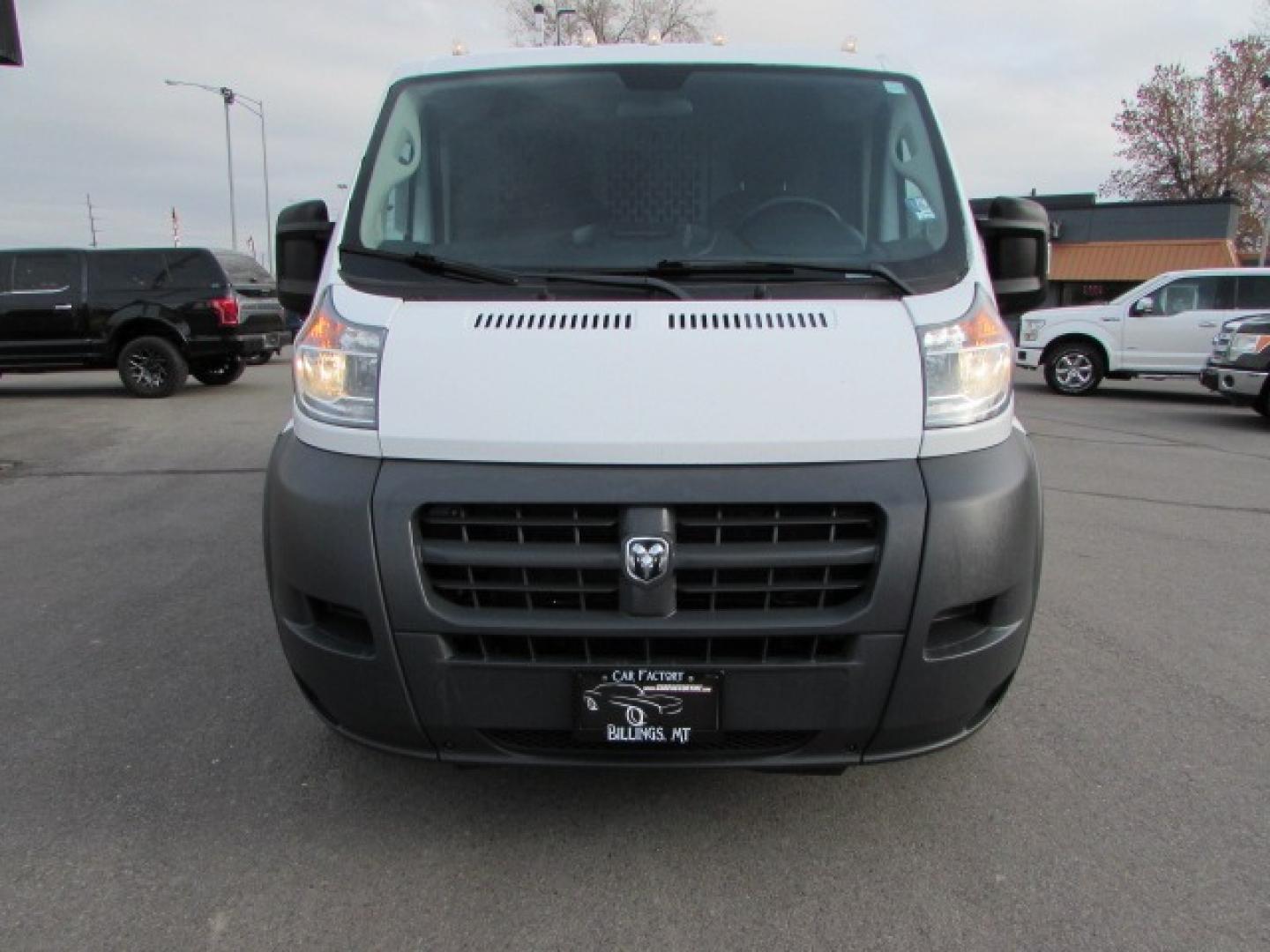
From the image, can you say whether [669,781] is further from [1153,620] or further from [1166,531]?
[1166,531]

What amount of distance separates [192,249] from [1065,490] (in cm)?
1152

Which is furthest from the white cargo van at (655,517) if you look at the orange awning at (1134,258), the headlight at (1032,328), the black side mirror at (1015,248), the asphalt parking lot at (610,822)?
the orange awning at (1134,258)

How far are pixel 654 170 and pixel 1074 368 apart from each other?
46.0ft

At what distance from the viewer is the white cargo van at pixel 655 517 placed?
2256mm

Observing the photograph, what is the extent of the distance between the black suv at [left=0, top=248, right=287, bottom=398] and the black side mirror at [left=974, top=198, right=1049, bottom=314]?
12.2 m

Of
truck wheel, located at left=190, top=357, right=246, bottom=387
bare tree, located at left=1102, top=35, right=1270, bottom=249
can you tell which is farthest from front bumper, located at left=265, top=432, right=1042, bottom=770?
bare tree, located at left=1102, top=35, right=1270, bottom=249

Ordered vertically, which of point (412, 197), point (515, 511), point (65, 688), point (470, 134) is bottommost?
point (65, 688)

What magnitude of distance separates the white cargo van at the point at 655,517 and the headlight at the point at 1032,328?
13.9 m

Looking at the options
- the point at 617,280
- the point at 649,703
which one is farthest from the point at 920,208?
the point at 649,703

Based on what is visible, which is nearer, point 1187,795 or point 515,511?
point 515,511

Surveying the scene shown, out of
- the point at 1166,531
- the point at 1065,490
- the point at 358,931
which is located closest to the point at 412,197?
the point at 358,931

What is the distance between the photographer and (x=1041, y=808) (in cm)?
283

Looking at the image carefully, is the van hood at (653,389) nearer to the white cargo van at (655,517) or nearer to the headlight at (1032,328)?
the white cargo van at (655,517)

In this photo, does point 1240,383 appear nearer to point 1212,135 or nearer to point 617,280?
point 617,280
